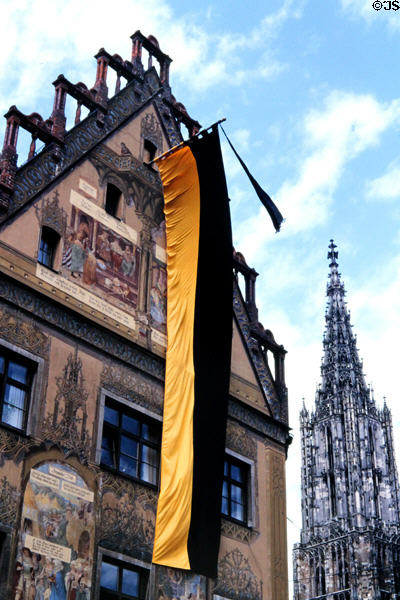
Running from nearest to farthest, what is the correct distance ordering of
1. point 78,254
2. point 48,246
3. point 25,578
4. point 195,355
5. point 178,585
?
point 25,578, point 178,585, point 48,246, point 78,254, point 195,355

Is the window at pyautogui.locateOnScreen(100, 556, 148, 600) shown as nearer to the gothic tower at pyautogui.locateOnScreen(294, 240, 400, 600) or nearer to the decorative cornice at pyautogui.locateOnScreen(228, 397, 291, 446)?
the decorative cornice at pyautogui.locateOnScreen(228, 397, 291, 446)

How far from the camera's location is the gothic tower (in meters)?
95.2

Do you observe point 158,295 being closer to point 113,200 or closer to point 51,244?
point 113,200

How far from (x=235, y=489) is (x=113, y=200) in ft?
23.7

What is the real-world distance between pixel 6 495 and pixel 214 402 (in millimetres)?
5675

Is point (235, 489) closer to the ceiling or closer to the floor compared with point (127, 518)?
closer to the ceiling

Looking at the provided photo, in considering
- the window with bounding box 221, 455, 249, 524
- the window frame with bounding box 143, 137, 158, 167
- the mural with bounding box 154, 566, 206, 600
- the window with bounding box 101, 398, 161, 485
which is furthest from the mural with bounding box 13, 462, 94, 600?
the window frame with bounding box 143, 137, 158, 167

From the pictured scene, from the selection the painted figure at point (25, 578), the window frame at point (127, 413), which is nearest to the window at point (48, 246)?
the window frame at point (127, 413)

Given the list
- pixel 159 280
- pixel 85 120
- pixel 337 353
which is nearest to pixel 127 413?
pixel 159 280

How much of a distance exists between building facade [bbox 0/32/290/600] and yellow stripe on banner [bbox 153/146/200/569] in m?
Result: 0.29

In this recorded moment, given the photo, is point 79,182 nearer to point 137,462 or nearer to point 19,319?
point 19,319

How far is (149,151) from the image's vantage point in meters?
22.2

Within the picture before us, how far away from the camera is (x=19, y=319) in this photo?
16.6m

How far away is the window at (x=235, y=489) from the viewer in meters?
19.7
